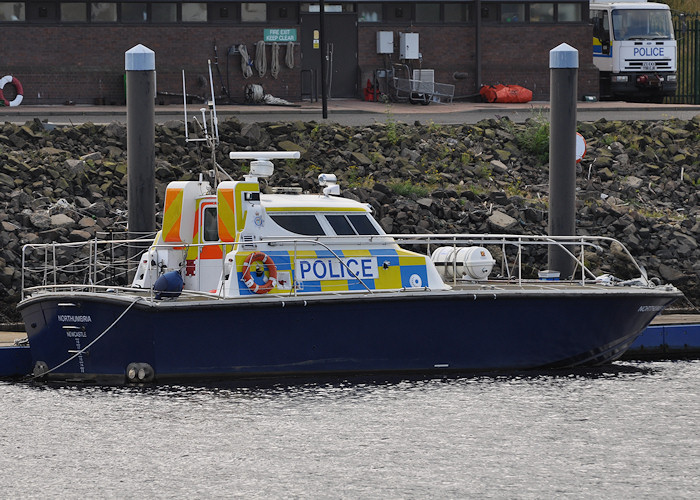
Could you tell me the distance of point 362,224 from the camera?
51.9 ft

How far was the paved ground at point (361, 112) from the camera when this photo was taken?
2750cm

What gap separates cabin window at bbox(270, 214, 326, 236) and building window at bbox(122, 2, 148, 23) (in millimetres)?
17727

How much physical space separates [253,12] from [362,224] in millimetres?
17940

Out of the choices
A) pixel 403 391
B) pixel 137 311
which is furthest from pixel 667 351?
pixel 137 311

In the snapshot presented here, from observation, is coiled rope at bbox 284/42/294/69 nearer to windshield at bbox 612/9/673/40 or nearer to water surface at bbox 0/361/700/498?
windshield at bbox 612/9/673/40

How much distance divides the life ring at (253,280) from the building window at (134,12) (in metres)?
18.1

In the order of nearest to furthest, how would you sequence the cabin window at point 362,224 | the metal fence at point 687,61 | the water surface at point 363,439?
the water surface at point 363,439
the cabin window at point 362,224
the metal fence at point 687,61

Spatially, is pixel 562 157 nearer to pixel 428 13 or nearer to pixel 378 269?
pixel 378 269

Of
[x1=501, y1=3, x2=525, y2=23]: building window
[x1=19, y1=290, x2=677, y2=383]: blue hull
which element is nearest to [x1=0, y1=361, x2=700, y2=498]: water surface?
[x1=19, y1=290, x2=677, y2=383]: blue hull

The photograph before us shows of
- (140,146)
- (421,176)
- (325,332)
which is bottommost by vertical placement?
(325,332)

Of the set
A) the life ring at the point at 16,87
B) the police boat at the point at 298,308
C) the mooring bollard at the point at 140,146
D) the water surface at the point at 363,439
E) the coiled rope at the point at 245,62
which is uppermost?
the coiled rope at the point at 245,62

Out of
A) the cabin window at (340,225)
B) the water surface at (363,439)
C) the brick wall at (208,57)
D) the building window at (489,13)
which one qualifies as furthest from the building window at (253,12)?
the water surface at (363,439)

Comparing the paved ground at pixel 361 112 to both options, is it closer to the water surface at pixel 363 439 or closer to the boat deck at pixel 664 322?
the boat deck at pixel 664 322

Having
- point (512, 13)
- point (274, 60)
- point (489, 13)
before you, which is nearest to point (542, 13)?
point (512, 13)
